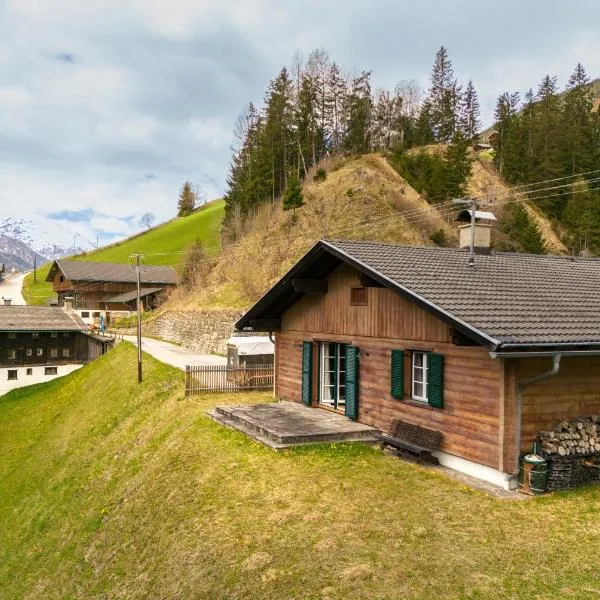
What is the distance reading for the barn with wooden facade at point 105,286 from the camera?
68438 millimetres

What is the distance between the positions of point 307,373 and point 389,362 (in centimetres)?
429

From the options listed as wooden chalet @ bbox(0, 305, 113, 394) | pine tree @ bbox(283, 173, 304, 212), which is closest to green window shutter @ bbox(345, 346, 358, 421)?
wooden chalet @ bbox(0, 305, 113, 394)

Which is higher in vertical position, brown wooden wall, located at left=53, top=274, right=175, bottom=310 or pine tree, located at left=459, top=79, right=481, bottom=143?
pine tree, located at left=459, top=79, right=481, bottom=143

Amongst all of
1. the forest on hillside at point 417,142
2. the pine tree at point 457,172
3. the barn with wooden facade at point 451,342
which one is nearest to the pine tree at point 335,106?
the forest on hillside at point 417,142

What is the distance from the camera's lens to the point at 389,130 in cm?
7331

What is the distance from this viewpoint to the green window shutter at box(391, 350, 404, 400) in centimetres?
1352

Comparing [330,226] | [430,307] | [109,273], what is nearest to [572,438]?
[430,307]

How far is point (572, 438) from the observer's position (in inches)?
433

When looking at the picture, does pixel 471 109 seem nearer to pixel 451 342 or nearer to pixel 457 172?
pixel 457 172

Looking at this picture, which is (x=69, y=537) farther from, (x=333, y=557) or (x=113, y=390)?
(x=113, y=390)

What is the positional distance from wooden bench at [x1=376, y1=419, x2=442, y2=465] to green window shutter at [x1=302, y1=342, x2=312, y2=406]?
4427mm

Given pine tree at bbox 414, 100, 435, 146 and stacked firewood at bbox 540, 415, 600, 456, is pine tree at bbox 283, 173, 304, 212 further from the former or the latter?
stacked firewood at bbox 540, 415, 600, 456

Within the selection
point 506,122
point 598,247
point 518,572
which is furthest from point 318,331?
point 506,122

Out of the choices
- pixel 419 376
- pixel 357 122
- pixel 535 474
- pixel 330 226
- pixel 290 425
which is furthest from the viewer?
pixel 357 122
